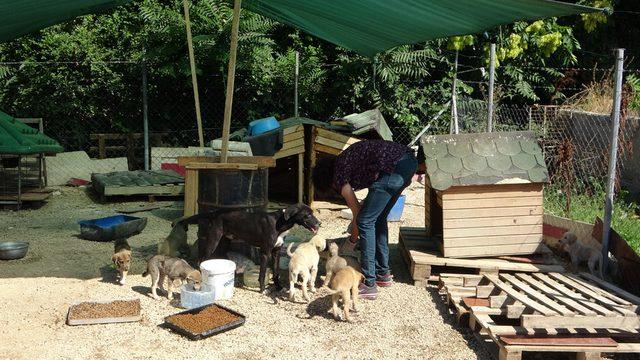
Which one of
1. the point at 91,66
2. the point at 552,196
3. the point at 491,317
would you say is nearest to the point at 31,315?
the point at 491,317

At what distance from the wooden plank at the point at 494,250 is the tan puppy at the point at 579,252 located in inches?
20.6

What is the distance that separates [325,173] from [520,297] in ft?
6.83

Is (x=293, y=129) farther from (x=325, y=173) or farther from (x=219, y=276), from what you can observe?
(x=219, y=276)

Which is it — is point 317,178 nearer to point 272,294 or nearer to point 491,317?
point 272,294

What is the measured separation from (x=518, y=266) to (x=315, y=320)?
222 cm

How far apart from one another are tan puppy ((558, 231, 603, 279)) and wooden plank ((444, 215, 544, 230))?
69 cm

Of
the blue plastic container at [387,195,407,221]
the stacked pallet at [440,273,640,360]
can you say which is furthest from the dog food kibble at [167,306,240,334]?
the blue plastic container at [387,195,407,221]

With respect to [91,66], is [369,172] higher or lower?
lower

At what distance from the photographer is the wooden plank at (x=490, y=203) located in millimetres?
6266

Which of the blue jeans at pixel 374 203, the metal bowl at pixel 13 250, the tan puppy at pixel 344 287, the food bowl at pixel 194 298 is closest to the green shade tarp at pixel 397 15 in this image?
the blue jeans at pixel 374 203

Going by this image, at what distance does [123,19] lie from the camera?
14.1 m

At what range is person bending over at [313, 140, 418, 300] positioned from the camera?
19.2 ft

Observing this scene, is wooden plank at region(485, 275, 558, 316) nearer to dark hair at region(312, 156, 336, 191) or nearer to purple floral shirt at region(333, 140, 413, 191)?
purple floral shirt at region(333, 140, 413, 191)

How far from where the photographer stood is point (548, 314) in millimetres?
4867
